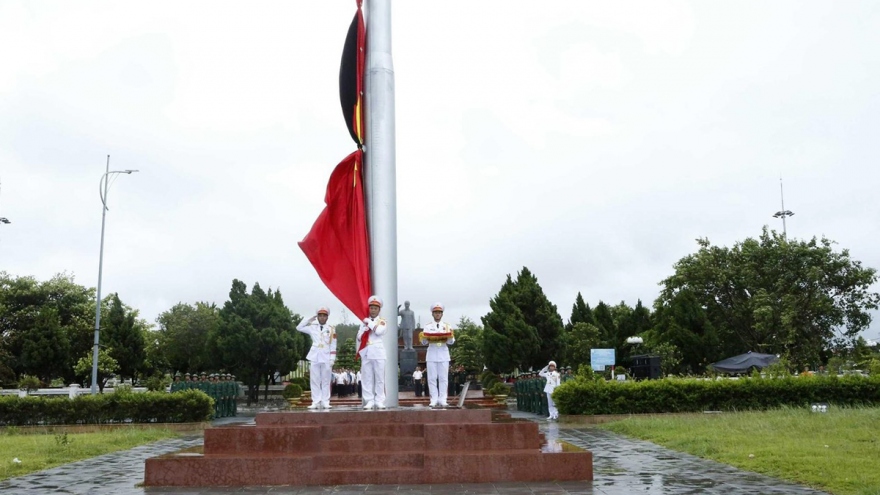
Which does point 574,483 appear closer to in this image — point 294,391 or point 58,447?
point 58,447

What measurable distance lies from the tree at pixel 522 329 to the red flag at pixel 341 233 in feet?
87.6

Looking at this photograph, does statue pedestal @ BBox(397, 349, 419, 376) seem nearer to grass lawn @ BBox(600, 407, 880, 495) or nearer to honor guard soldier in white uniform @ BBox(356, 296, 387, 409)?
grass lawn @ BBox(600, 407, 880, 495)

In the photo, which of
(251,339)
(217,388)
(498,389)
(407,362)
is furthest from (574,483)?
(251,339)

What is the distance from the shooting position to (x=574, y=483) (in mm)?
8328

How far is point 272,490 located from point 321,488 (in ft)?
1.68

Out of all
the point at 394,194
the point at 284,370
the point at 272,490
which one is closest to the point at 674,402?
the point at 394,194

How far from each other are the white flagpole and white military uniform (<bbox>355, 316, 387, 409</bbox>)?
0.80 m

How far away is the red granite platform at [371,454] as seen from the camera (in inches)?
336

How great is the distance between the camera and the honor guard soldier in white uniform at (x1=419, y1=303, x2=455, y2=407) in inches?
423

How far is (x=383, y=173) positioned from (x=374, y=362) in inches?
120

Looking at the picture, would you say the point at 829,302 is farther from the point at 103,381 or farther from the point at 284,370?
the point at 103,381

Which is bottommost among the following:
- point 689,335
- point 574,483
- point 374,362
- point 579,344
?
point 574,483

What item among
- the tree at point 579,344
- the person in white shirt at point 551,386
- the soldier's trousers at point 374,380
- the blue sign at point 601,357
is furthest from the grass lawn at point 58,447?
the tree at point 579,344

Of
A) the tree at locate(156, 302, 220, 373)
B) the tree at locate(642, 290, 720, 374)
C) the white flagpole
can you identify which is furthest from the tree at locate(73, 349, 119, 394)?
the white flagpole
